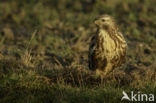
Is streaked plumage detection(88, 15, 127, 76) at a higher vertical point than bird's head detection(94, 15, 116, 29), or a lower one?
lower

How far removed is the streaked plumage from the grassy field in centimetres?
34

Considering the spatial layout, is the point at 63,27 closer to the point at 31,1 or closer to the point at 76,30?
the point at 76,30

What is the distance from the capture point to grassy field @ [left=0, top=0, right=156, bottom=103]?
6.43m

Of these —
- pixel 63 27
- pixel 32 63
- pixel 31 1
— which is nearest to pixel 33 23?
pixel 63 27

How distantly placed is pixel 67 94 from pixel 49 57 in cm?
319

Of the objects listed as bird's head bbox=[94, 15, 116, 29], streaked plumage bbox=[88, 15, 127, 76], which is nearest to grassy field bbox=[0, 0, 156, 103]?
streaked plumage bbox=[88, 15, 127, 76]

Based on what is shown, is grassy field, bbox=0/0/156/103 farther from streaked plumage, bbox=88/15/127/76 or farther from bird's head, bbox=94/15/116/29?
bird's head, bbox=94/15/116/29

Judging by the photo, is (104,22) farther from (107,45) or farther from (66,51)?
(66,51)

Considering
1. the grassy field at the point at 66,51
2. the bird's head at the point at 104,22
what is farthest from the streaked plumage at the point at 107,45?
the grassy field at the point at 66,51

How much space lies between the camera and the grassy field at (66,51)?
643 centimetres

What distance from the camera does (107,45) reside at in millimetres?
7051

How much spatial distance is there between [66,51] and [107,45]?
8.34ft

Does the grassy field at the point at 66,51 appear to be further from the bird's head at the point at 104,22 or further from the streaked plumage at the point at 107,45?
the bird's head at the point at 104,22

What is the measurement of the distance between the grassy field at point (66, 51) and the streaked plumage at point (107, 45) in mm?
336
